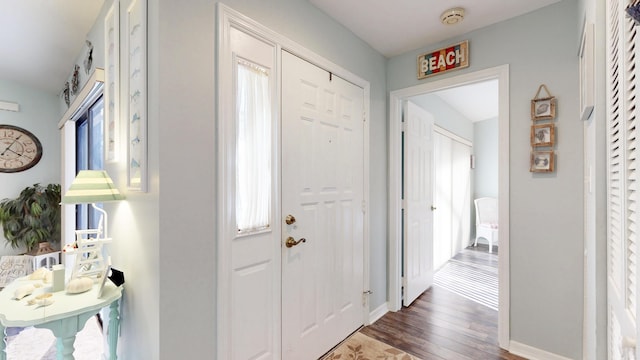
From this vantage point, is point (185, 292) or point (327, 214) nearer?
point (185, 292)

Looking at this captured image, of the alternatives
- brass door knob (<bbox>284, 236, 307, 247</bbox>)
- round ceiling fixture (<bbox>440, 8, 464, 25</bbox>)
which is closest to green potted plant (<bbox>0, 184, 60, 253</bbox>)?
brass door knob (<bbox>284, 236, 307, 247</bbox>)

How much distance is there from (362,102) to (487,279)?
9.92ft

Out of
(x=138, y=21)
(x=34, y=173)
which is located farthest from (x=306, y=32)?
(x=34, y=173)

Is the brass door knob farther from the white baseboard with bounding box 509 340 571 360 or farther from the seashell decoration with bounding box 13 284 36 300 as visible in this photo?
the white baseboard with bounding box 509 340 571 360

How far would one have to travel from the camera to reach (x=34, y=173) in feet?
11.3

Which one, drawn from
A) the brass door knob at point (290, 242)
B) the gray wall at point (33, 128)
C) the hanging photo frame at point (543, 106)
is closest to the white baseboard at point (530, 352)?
the hanging photo frame at point (543, 106)

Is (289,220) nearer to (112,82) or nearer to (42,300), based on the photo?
(42,300)

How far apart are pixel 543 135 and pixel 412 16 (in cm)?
132

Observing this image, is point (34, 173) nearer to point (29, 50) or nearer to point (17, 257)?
point (17, 257)

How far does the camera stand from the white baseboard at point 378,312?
8.23ft

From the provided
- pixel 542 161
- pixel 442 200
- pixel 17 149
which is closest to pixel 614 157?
pixel 542 161

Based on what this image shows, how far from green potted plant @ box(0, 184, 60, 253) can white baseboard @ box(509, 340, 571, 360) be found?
4882 millimetres

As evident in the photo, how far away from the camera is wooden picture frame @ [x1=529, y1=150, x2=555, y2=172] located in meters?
1.95

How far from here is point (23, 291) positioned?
4.68 feet
